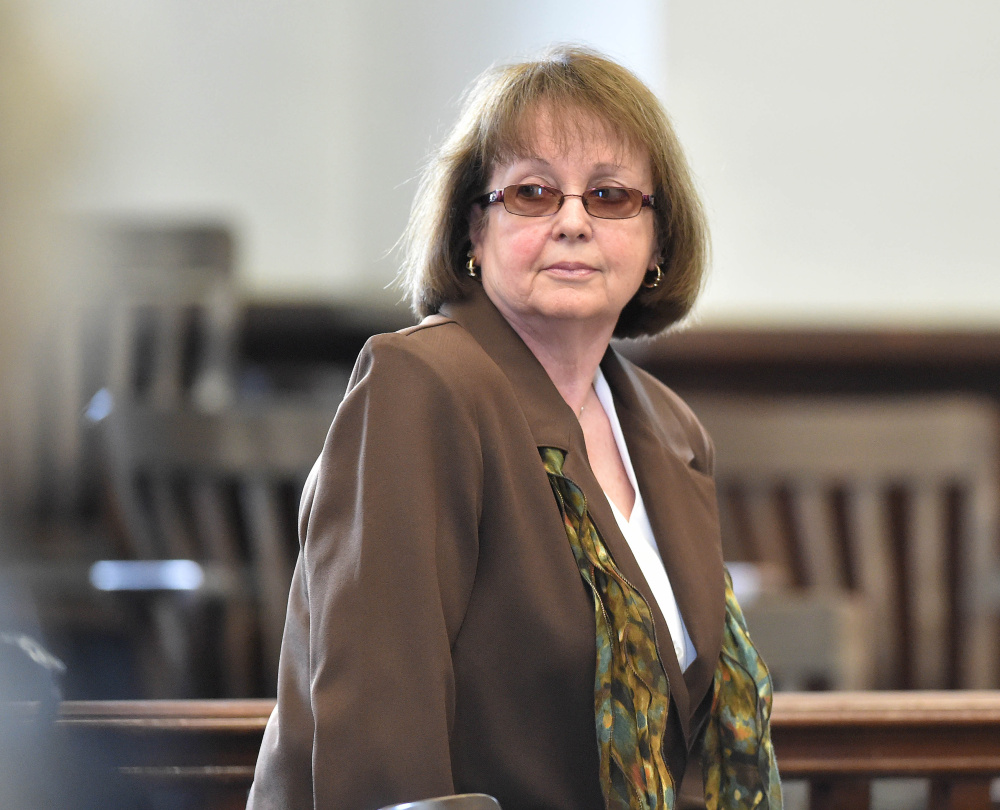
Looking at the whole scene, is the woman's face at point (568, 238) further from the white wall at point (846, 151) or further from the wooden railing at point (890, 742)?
the white wall at point (846, 151)

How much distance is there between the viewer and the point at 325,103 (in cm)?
479

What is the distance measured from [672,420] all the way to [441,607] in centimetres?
39

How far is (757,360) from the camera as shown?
285 cm

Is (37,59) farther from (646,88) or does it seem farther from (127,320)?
(127,320)

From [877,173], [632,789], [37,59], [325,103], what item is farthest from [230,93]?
[37,59]

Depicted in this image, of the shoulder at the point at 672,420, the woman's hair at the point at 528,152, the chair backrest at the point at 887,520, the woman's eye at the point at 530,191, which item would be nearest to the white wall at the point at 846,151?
the chair backrest at the point at 887,520

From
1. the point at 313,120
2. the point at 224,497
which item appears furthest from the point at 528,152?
the point at 313,120

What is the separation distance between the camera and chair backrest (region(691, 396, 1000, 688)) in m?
2.34

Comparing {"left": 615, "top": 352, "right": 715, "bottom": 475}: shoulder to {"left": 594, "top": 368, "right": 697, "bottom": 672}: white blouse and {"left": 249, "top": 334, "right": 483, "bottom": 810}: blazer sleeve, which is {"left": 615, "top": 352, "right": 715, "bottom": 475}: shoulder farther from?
{"left": 249, "top": 334, "right": 483, "bottom": 810}: blazer sleeve

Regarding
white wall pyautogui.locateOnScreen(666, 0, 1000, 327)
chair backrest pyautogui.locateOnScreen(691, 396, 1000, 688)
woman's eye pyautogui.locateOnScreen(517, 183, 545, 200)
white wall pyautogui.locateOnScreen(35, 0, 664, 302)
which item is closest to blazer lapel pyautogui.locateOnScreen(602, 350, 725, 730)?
woman's eye pyautogui.locateOnScreen(517, 183, 545, 200)

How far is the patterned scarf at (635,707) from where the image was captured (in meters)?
0.86

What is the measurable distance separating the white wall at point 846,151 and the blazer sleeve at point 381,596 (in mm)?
2106

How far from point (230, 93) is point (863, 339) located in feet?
9.30

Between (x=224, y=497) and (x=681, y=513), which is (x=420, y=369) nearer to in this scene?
(x=681, y=513)
